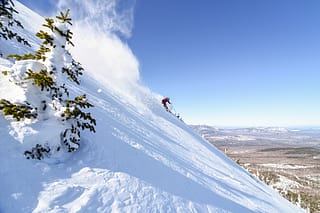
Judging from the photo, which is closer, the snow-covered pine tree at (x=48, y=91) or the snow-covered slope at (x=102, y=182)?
the snow-covered slope at (x=102, y=182)

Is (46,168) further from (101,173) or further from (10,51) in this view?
(10,51)

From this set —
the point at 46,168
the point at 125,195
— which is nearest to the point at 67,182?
the point at 46,168

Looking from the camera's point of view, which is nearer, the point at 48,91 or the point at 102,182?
the point at 102,182

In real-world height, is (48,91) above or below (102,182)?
above

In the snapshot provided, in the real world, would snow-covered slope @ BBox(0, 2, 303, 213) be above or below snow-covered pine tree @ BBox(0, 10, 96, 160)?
below

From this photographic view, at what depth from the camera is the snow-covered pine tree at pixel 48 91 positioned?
185 inches

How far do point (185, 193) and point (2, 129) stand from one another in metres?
5.10

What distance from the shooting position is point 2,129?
461 centimetres

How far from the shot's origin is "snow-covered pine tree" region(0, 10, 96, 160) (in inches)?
185

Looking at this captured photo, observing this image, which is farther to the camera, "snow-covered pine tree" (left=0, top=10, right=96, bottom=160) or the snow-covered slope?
"snow-covered pine tree" (left=0, top=10, right=96, bottom=160)

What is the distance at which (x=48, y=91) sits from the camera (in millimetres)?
5094

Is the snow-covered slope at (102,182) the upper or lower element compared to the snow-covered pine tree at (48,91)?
lower

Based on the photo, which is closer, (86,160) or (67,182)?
(67,182)

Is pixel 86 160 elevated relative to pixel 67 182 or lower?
elevated
